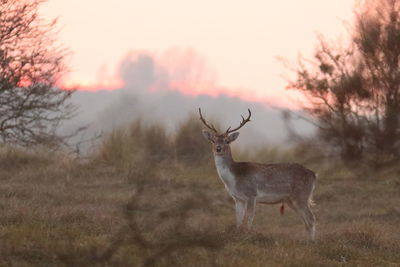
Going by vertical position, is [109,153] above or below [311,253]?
above

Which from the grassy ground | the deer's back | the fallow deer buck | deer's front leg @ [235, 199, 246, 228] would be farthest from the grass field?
the deer's back

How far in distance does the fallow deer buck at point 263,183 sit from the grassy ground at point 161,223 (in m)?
0.56

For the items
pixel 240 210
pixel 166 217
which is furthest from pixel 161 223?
pixel 240 210

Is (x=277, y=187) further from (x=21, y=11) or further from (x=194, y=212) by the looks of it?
(x=21, y=11)

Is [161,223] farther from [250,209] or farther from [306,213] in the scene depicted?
[306,213]

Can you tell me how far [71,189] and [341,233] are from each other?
8.78 metres

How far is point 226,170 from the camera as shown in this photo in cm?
1444

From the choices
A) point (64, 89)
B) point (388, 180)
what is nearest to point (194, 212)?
point (64, 89)

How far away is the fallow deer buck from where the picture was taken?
14.2 meters

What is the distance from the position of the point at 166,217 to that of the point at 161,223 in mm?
1368

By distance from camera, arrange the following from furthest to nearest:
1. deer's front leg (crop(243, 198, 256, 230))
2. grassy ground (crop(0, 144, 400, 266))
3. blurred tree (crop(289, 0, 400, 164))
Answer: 1. blurred tree (crop(289, 0, 400, 164))
2. deer's front leg (crop(243, 198, 256, 230))
3. grassy ground (crop(0, 144, 400, 266))

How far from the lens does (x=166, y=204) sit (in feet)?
61.0

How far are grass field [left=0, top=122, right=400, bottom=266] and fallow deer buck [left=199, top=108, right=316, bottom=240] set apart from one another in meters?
0.60

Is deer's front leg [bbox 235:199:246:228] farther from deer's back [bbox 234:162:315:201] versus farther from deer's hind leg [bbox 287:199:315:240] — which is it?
deer's hind leg [bbox 287:199:315:240]
